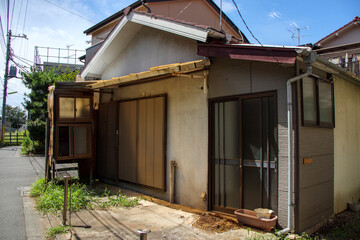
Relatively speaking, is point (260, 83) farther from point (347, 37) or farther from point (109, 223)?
point (347, 37)

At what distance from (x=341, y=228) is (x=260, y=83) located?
3280 mm

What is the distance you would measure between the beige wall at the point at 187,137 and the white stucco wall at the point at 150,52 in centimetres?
66

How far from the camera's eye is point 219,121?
611cm

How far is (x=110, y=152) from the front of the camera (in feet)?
31.5

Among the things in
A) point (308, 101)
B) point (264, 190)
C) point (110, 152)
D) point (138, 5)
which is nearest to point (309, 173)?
point (264, 190)

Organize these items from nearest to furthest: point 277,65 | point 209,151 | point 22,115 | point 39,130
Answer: point 277,65
point 209,151
point 39,130
point 22,115

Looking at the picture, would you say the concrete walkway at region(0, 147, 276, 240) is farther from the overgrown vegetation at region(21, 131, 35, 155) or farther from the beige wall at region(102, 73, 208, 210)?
the overgrown vegetation at region(21, 131, 35, 155)

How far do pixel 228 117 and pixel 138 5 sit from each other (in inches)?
375

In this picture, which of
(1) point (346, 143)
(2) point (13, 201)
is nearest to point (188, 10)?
(1) point (346, 143)

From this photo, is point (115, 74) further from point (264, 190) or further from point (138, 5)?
point (264, 190)

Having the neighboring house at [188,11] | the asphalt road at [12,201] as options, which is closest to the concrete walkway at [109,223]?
the asphalt road at [12,201]

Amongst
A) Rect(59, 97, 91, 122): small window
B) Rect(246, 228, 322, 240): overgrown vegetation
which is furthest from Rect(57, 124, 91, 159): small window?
Rect(246, 228, 322, 240): overgrown vegetation

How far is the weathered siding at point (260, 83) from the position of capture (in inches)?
192

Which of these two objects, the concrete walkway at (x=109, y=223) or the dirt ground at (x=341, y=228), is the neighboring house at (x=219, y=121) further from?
the concrete walkway at (x=109, y=223)
